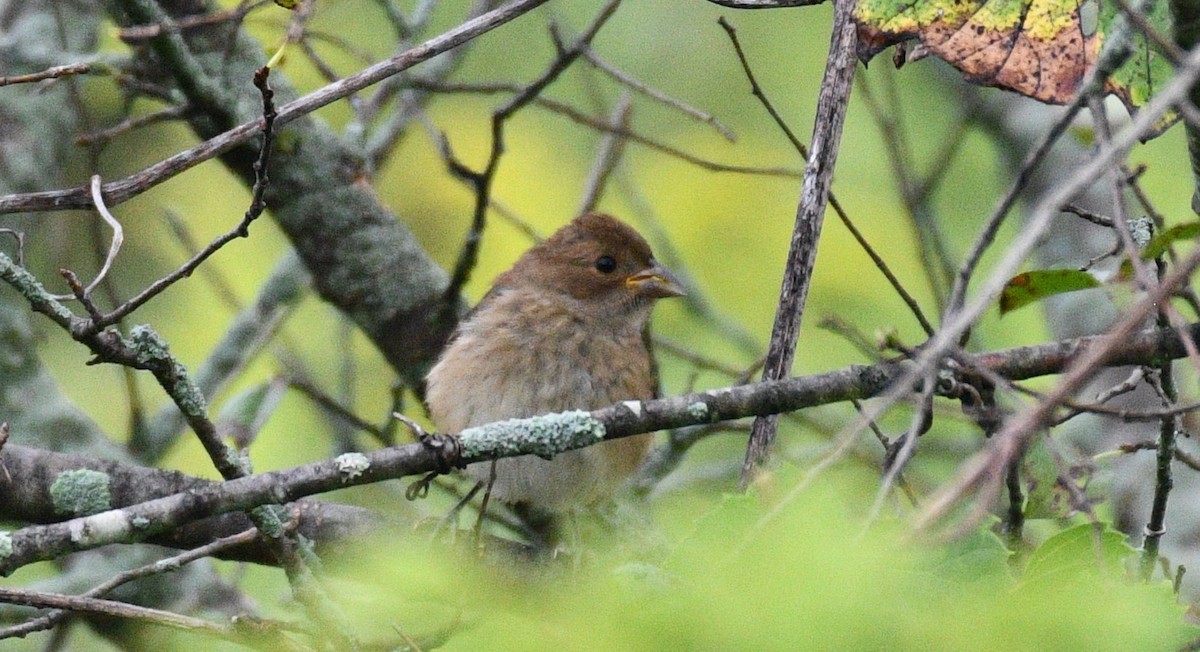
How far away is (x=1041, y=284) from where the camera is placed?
2.80 meters

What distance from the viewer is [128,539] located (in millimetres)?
2877

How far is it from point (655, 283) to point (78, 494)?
286 centimetres

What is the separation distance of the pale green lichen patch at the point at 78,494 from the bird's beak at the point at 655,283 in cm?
275

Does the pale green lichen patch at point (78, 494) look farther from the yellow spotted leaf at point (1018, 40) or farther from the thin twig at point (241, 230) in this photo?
the yellow spotted leaf at point (1018, 40)

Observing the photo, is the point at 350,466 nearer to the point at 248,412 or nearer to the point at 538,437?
the point at 538,437

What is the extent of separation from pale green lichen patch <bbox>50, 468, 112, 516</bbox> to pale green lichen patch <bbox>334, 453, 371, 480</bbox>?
50.4 inches

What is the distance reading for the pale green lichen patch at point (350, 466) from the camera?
111 inches

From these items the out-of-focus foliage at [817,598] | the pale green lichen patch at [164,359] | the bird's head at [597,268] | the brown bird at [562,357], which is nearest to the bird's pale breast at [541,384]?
the brown bird at [562,357]

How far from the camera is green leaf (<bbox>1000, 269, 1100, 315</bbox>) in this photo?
2760mm

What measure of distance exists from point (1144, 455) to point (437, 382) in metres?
3.05

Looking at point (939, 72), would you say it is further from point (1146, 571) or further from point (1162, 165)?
point (1146, 571)

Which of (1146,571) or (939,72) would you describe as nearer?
(1146,571)

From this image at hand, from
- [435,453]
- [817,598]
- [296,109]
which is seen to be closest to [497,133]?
[296,109]

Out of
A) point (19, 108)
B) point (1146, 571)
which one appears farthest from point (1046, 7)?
point (19, 108)
